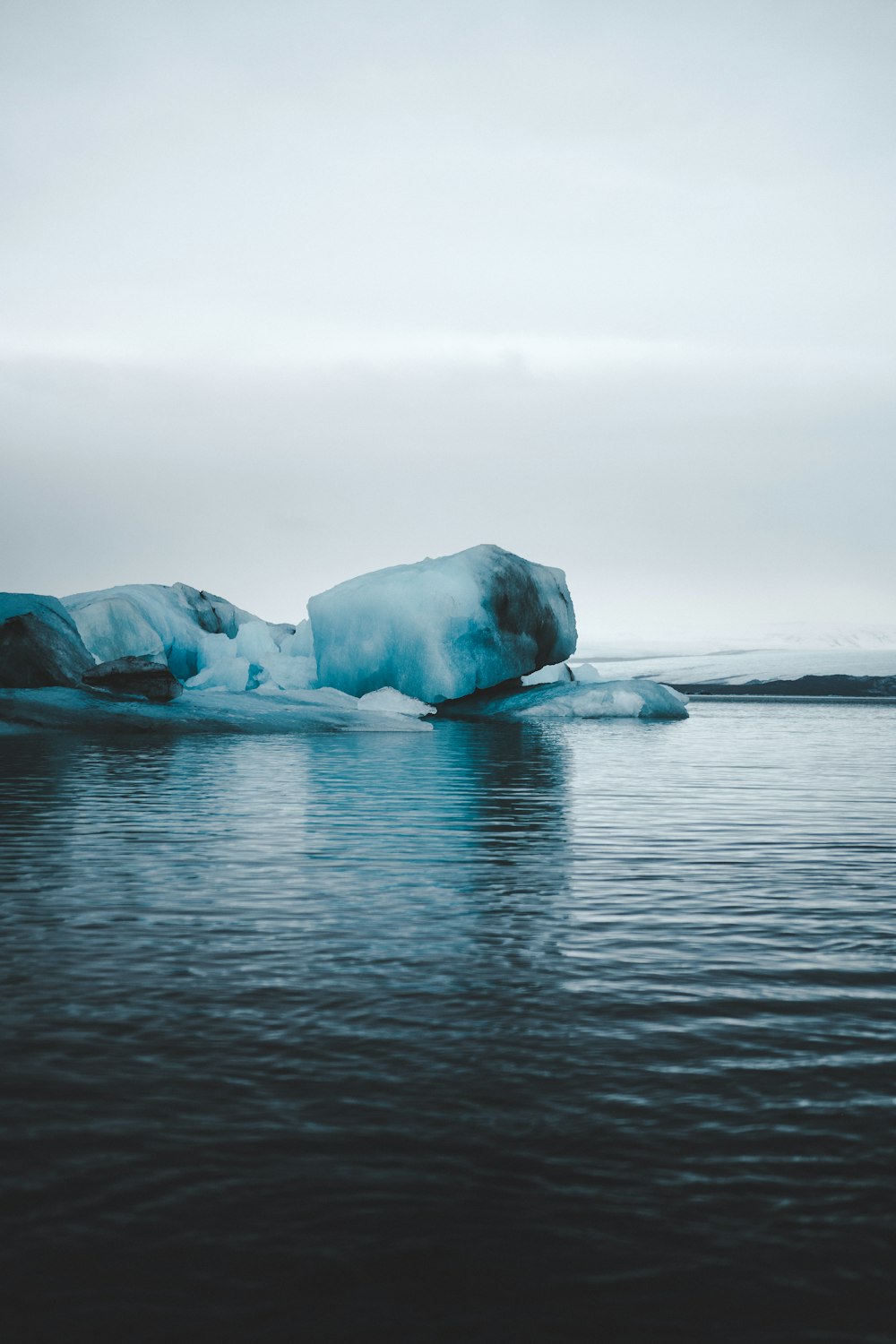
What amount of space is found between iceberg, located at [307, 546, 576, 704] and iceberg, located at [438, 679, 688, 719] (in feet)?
8.34

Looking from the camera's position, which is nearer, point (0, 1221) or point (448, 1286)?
point (448, 1286)

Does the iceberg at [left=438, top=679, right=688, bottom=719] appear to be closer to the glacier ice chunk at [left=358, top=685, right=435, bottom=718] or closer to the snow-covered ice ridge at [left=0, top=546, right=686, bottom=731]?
the snow-covered ice ridge at [left=0, top=546, right=686, bottom=731]

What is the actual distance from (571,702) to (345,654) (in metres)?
7.88

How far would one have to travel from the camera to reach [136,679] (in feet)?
89.9

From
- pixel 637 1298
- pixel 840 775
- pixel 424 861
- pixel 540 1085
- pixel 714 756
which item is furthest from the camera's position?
pixel 714 756

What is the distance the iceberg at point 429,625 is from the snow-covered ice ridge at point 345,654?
4 centimetres

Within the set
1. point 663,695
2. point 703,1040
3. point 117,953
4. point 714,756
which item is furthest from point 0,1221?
point 663,695

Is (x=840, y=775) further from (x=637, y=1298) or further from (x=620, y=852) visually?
(x=637, y=1298)

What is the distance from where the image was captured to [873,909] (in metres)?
7.07

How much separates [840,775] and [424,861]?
36.4 ft

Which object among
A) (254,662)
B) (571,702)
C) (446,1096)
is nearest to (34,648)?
(254,662)

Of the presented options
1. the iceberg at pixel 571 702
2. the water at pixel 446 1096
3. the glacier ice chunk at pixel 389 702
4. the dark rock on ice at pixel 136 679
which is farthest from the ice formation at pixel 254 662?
the water at pixel 446 1096

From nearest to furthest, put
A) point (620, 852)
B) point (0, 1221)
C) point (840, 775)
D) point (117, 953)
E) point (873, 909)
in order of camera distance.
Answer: point (0, 1221) → point (117, 953) → point (873, 909) → point (620, 852) → point (840, 775)

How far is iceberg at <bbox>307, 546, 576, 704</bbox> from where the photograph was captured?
33.8 metres
